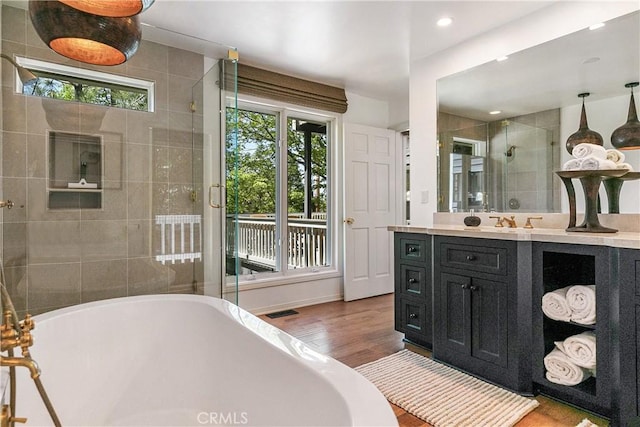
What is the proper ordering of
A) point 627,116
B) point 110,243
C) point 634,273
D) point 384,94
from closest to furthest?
point 634,273 → point 627,116 → point 110,243 → point 384,94

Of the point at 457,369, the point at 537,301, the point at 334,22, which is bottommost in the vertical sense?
the point at 457,369

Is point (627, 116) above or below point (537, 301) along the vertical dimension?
above

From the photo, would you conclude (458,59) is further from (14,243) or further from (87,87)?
(14,243)

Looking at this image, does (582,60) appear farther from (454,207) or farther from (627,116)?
(454,207)

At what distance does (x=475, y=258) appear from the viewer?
220 cm

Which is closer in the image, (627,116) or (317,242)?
(627,116)

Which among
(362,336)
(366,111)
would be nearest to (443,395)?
(362,336)

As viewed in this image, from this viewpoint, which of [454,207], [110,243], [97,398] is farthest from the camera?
[454,207]

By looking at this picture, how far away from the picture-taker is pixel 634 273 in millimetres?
1580

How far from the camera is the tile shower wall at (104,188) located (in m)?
2.26

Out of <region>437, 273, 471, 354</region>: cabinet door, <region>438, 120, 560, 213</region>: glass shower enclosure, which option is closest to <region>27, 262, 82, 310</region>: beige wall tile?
<region>437, 273, 471, 354</region>: cabinet door

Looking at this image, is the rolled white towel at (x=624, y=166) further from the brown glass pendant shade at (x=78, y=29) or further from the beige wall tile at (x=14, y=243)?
the beige wall tile at (x=14, y=243)

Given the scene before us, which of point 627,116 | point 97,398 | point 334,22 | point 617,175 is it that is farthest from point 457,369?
point 334,22

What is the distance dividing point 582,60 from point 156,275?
3.27 metres
